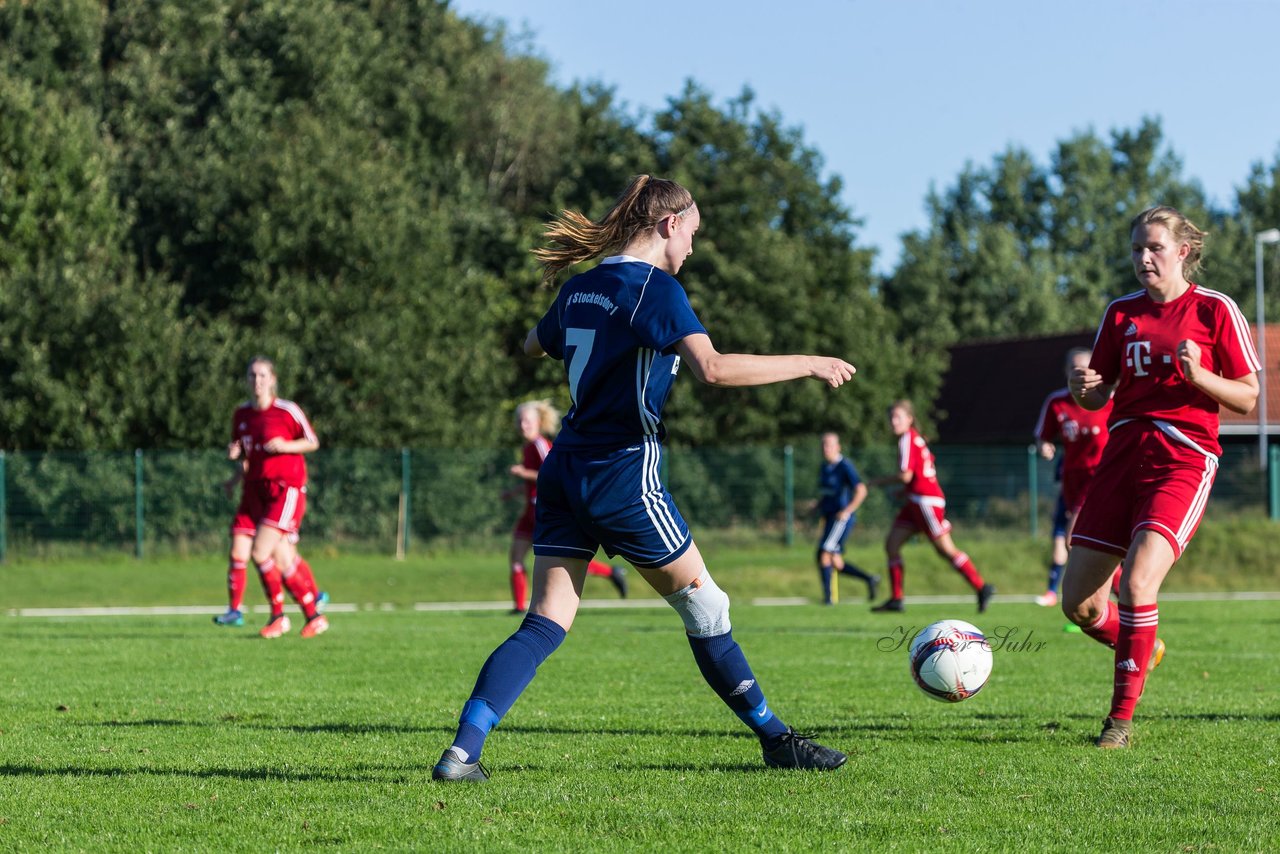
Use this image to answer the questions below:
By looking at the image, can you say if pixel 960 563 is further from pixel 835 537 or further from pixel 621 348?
pixel 621 348

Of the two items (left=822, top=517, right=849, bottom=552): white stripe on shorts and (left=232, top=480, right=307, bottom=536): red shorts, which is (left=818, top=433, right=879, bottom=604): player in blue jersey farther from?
(left=232, top=480, right=307, bottom=536): red shorts

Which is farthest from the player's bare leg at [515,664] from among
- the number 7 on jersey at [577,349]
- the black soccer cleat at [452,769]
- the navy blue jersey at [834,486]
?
the navy blue jersey at [834,486]

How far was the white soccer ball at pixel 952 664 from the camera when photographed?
6.26m

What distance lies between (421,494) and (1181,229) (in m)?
23.1

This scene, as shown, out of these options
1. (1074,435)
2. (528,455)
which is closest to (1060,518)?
(1074,435)

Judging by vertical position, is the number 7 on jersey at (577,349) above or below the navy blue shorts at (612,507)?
above

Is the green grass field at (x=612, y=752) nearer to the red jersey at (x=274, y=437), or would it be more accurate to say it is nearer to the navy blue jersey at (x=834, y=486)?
the red jersey at (x=274, y=437)

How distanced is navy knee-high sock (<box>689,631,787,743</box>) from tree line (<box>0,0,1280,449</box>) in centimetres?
2654

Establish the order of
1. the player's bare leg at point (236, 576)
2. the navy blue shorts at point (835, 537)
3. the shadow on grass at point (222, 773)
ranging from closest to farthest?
the shadow on grass at point (222, 773)
the player's bare leg at point (236, 576)
the navy blue shorts at point (835, 537)

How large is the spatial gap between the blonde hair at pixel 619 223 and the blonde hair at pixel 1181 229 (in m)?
2.30

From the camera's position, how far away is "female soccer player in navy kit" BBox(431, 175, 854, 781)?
4.99 m

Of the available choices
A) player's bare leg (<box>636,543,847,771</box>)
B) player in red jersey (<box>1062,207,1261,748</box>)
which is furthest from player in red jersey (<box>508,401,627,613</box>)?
player's bare leg (<box>636,543,847,771</box>)

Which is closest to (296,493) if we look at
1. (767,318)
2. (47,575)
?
(47,575)

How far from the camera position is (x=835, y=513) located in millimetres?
19109
